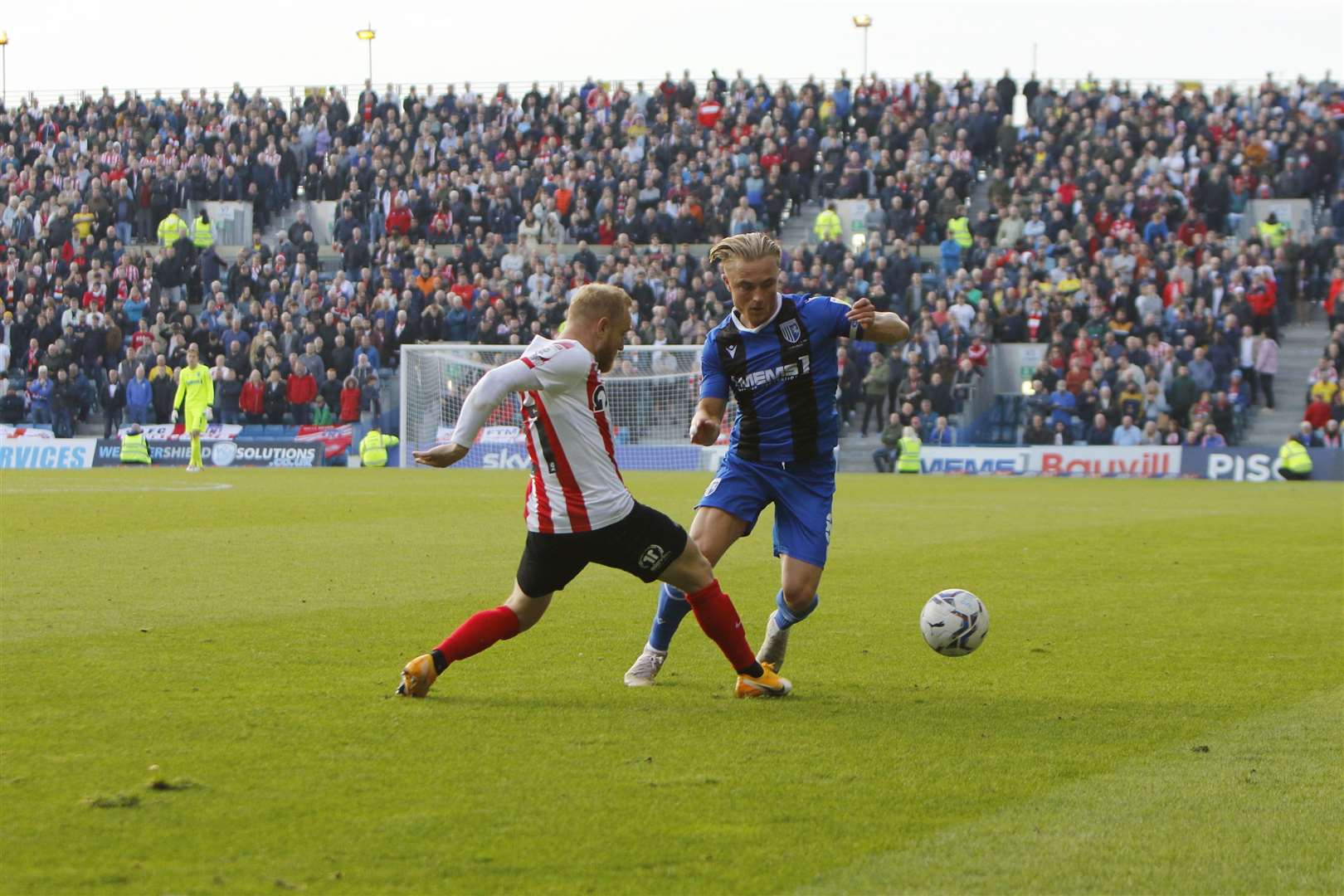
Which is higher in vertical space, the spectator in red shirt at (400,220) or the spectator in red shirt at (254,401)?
the spectator in red shirt at (400,220)

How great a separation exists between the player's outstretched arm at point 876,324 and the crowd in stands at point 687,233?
76.1 feet

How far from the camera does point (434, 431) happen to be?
3025 cm

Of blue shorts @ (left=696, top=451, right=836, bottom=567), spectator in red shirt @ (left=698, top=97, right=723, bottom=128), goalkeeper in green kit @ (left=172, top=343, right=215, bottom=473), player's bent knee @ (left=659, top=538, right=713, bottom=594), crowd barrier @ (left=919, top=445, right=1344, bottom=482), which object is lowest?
crowd barrier @ (left=919, top=445, right=1344, bottom=482)

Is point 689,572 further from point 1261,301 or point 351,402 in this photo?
point 351,402

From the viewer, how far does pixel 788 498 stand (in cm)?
711

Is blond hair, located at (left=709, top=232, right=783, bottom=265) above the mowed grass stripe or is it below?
above

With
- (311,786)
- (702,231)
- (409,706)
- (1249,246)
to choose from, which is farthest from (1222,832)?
(702,231)

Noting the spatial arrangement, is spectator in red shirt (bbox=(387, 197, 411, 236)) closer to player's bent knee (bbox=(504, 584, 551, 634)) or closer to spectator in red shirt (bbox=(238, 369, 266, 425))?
spectator in red shirt (bbox=(238, 369, 266, 425))

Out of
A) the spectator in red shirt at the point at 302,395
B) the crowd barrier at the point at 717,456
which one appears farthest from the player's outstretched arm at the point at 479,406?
the spectator in red shirt at the point at 302,395

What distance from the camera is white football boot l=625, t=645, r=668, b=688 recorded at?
6.74 metres

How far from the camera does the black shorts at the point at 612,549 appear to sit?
246 inches

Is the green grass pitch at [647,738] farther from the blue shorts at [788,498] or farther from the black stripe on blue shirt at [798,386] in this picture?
the black stripe on blue shirt at [798,386]

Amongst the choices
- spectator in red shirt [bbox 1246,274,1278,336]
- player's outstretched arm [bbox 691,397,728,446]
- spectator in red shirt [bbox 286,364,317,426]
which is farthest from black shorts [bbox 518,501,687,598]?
spectator in red shirt [bbox 286,364,317,426]

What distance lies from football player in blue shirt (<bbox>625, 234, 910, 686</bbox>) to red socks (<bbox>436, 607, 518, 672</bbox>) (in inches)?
27.9
